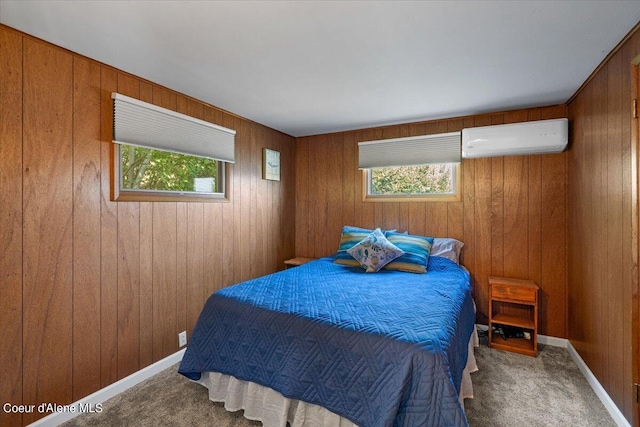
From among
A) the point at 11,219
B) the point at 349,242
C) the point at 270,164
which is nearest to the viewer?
the point at 11,219

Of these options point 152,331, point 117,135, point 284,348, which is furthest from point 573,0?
point 152,331

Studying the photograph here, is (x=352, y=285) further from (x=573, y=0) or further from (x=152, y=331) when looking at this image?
(x=573, y=0)

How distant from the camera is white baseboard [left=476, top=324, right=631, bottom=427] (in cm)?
176

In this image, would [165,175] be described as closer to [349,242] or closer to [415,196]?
[349,242]

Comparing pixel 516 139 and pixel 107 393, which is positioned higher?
pixel 516 139

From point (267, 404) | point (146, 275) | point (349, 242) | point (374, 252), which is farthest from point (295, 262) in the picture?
point (267, 404)

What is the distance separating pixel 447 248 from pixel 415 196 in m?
0.72

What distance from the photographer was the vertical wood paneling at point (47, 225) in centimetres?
170

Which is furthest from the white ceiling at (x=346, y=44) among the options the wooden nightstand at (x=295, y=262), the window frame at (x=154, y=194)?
the wooden nightstand at (x=295, y=262)

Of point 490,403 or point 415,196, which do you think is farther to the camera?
point 415,196

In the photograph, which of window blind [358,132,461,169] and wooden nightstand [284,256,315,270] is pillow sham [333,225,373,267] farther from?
window blind [358,132,461,169]

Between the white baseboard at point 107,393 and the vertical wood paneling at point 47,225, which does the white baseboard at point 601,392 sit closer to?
the white baseboard at point 107,393

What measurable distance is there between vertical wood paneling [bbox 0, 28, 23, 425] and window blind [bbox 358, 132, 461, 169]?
2.98 metres

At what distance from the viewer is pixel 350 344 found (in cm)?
151
